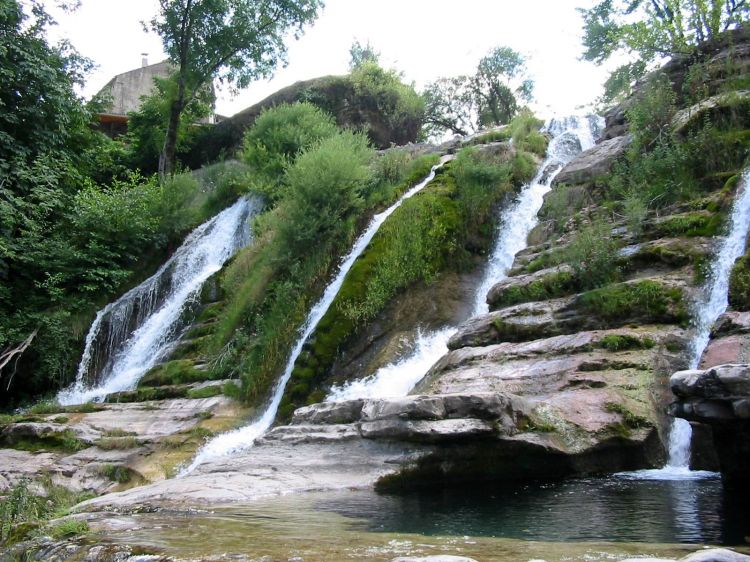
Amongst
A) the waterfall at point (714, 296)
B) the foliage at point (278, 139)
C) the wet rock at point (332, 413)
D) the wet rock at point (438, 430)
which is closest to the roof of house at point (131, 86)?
the foliage at point (278, 139)

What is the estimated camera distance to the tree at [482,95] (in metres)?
30.4

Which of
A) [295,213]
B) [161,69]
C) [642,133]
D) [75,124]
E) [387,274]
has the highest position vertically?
[161,69]

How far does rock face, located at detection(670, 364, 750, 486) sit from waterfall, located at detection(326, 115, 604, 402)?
3.59m

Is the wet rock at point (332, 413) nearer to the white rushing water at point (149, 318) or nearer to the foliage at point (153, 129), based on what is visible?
the white rushing water at point (149, 318)

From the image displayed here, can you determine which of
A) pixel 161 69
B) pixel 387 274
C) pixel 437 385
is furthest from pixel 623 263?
pixel 161 69

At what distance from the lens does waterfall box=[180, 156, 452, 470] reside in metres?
9.94

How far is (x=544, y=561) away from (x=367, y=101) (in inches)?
970

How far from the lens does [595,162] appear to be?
13.5m

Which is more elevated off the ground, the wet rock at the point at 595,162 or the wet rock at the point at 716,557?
the wet rock at the point at 595,162

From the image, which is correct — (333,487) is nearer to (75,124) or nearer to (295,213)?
(295,213)

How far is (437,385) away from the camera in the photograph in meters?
8.41

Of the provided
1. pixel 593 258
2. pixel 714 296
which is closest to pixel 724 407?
pixel 714 296

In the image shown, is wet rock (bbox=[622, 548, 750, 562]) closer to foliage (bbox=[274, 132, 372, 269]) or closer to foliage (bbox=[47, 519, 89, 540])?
foliage (bbox=[47, 519, 89, 540])

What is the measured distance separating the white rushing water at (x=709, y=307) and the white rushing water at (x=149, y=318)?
11022mm
